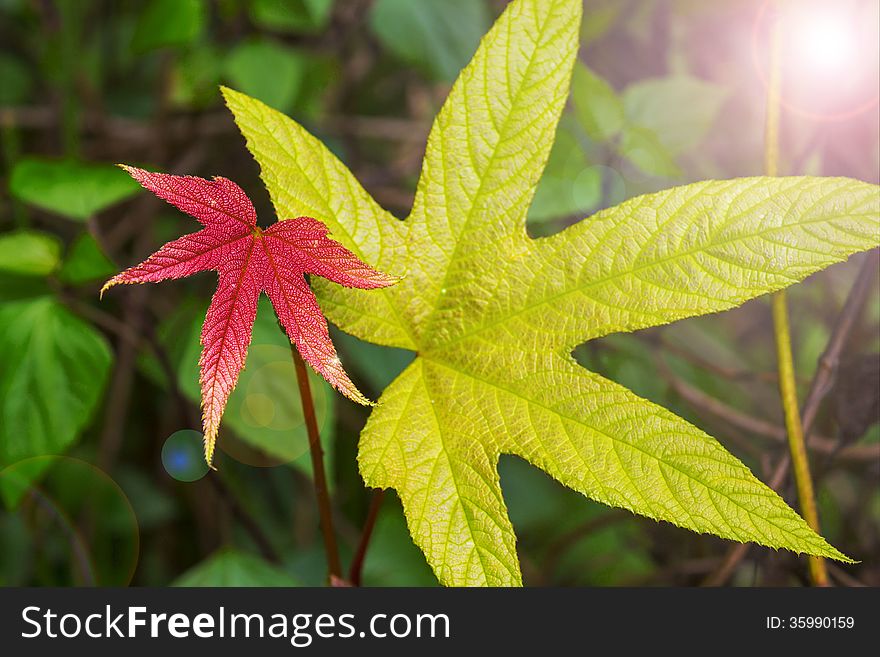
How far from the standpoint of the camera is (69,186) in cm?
92

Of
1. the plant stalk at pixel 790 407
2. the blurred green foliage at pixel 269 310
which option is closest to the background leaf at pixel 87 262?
the blurred green foliage at pixel 269 310

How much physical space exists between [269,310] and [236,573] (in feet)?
1.01

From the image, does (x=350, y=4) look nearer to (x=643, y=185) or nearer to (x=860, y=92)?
(x=643, y=185)

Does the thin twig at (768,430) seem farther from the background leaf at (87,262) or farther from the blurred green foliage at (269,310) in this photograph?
the background leaf at (87,262)

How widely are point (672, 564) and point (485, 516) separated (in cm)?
79

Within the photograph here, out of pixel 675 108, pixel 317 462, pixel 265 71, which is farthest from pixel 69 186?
pixel 675 108

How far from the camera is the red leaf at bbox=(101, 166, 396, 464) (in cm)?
44

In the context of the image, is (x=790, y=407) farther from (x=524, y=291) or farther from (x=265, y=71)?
(x=265, y=71)

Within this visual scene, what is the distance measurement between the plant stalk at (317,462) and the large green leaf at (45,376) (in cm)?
36

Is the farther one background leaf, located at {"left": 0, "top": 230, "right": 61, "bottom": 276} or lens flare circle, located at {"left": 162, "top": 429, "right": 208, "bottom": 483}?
lens flare circle, located at {"left": 162, "top": 429, "right": 208, "bottom": 483}

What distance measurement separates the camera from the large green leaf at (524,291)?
1.59ft

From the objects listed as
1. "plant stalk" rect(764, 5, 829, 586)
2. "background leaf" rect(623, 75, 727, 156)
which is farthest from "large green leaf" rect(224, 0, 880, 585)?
"background leaf" rect(623, 75, 727, 156)

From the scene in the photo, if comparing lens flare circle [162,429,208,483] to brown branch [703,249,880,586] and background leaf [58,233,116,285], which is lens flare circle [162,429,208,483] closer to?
background leaf [58,233,116,285]

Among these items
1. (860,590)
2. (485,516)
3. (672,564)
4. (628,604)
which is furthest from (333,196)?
(672,564)
